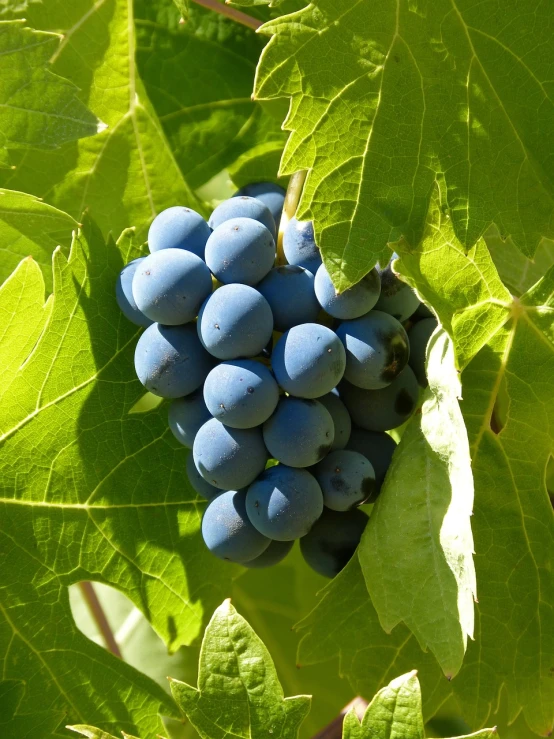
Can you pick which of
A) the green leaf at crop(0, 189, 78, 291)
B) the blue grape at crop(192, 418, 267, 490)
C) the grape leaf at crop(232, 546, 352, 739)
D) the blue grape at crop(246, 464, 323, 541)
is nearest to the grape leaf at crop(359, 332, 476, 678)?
the blue grape at crop(246, 464, 323, 541)

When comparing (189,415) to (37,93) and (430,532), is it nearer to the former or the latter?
(430,532)

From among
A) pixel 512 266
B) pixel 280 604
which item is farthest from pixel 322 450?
pixel 280 604

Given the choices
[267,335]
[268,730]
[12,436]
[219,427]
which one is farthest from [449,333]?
[12,436]

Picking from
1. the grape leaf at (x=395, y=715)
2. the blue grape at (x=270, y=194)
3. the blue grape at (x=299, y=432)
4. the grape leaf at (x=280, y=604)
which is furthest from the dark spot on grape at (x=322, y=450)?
the grape leaf at (x=280, y=604)

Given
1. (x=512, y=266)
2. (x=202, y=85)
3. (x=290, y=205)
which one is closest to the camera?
(x=290, y=205)

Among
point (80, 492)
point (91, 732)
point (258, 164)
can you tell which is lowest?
point (91, 732)

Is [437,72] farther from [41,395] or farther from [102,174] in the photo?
[41,395]

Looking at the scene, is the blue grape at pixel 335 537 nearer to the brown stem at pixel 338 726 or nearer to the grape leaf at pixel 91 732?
the brown stem at pixel 338 726
